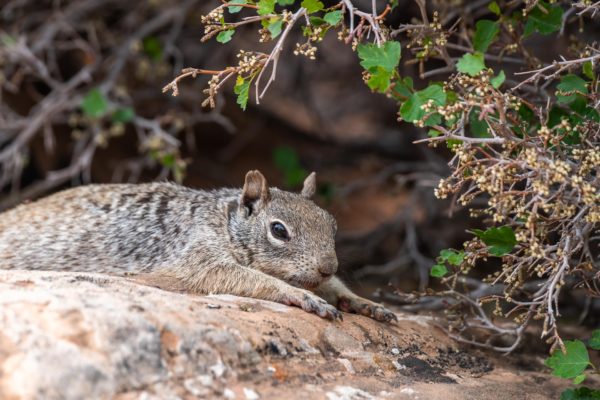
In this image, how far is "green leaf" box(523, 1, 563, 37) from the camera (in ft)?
15.8

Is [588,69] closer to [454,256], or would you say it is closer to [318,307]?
[454,256]

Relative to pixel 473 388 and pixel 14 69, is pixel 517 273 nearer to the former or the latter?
pixel 473 388

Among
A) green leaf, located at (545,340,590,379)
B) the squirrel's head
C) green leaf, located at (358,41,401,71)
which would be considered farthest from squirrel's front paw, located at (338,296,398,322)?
green leaf, located at (358,41,401,71)

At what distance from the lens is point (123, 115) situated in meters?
8.17

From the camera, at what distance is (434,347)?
5.03 meters

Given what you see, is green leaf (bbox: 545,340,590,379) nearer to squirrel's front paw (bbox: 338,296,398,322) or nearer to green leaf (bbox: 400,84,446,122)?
squirrel's front paw (bbox: 338,296,398,322)

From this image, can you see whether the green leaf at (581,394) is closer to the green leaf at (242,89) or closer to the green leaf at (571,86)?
the green leaf at (571,86)

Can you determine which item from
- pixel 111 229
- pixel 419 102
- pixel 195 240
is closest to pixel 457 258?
pixel 419 102

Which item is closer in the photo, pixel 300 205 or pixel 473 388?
pixel 473 388

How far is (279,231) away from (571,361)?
2.05m

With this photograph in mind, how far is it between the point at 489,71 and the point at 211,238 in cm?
233

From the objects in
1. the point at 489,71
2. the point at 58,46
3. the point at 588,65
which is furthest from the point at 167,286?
the point at 58,46

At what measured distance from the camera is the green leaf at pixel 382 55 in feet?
13.7

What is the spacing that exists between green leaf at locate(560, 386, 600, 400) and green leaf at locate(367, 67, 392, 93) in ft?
6.66
